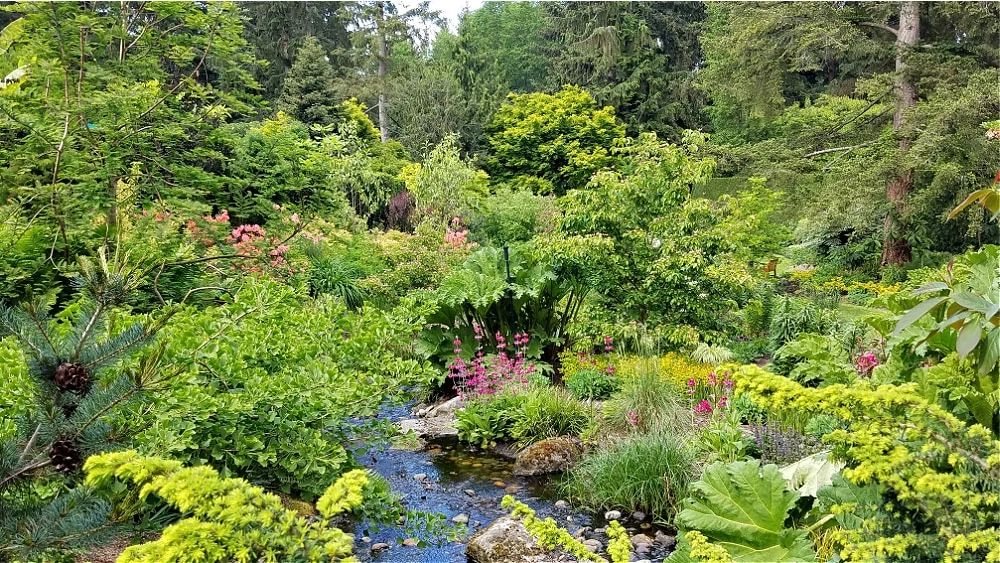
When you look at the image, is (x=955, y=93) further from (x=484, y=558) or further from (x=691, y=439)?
(x=484, y=558)

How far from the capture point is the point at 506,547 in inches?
129

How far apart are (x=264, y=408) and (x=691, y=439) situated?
2789 millimetres

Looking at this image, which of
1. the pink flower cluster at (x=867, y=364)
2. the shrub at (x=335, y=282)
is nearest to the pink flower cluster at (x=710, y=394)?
the pink flower cluster at (x=867, y=364)

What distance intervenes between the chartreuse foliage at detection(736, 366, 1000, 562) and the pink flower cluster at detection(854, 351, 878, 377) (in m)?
2.59

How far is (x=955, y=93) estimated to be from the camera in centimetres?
953

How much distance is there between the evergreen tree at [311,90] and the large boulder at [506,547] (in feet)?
56.6

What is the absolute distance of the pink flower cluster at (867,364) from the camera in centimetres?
394

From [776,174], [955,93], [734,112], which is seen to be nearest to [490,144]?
[734,112]

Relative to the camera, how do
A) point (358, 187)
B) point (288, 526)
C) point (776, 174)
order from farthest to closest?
point (358, 187) → point (776, 174) → point (288, 526)

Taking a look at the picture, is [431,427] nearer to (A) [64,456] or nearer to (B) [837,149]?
(A) [64,456]

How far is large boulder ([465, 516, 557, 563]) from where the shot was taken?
10.6 ft

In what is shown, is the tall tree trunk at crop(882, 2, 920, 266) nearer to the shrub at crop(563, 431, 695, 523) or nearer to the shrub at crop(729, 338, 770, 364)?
the shrub at crop(729, 338, 770, 364)

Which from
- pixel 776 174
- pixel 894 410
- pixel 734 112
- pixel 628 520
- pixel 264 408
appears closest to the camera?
pixel 894 410

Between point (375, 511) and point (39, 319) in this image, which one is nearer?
point (39, 319)
